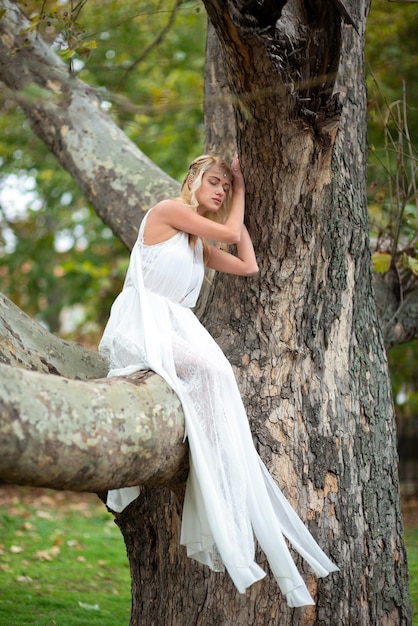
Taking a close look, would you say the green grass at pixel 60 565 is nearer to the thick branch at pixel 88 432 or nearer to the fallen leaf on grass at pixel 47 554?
the fallen leaf on grass at pixel 47 554

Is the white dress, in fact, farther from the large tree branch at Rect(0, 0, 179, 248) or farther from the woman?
the large tree branch at Rect(0, 0, 179, 248)

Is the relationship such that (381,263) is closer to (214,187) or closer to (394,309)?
(394,309)

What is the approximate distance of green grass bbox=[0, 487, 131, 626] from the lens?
5.34m

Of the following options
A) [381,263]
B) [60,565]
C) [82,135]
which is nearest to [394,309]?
[381,263]

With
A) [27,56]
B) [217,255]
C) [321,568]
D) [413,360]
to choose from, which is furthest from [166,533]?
[413,360]

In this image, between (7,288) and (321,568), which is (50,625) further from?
(7,288)

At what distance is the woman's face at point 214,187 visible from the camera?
12.8 feet

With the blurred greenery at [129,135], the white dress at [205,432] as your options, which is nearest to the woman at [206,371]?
the white dress at [205,432]

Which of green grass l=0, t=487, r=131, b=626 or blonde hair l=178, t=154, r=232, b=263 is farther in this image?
green grass l=0, t=487, r=131, b=626

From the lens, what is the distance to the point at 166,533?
3883 millimetres

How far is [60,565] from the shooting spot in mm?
6777

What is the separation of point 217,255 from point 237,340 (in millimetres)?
452

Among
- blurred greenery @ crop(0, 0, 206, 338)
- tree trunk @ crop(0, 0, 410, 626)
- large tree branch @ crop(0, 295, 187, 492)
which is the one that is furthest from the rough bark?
blurred greenery @ crop(0, 0, 206, 338)

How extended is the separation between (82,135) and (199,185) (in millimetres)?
1922
